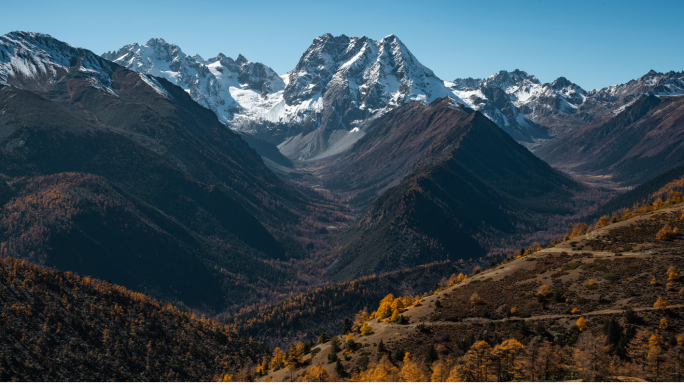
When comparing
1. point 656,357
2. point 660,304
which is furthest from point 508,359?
point 660,304

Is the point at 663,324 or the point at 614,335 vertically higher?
the point at 663,324

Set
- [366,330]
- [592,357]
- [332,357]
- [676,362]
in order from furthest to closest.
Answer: [366,330] < [332,357] < [592,357] < [676,362]

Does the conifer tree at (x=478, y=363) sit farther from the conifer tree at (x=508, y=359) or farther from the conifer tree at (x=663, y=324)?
the conifer tree at (x=663, y=324)

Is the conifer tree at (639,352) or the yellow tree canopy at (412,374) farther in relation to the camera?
the yellow tree canopy at (412,374)

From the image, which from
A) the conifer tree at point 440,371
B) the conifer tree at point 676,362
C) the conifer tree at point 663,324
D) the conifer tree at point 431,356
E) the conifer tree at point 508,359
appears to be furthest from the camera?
the conifer tree at point 431,356

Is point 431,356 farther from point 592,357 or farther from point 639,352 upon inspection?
point 639,352

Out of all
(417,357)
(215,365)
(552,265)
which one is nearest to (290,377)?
(417,357)

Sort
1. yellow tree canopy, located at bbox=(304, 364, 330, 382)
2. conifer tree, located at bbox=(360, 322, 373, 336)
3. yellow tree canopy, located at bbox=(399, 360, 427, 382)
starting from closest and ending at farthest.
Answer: yellow tree canopy, located at bbox=(399, 360, 427, 382)
yellow tree canopy, located at bbox=(304, 364, 330, 382)
conifer tree, located at bbox=(360, 322, 373, 336)

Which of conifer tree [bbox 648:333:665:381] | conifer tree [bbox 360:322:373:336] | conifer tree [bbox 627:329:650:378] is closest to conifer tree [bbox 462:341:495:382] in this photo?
conifer tree [bbox 627:329:650:378]

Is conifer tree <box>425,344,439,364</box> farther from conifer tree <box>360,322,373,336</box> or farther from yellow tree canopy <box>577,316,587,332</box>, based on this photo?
yellow tree canopy <box>577,316,587,332</box>

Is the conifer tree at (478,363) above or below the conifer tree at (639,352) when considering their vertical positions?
below

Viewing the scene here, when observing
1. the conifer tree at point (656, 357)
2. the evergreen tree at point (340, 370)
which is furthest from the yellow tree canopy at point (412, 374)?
the conifer tree at point (656, 357)

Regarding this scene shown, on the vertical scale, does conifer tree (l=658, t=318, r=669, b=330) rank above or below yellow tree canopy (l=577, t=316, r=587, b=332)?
above

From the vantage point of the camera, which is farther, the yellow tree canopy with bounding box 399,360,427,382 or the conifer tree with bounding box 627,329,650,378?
the yellow tree canopy with bounding box 399,360,427,382
